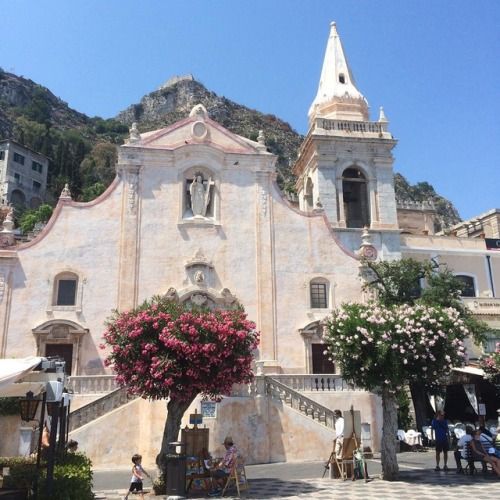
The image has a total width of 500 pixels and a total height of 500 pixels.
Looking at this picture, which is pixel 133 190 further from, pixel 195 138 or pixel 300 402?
pixel 300 402

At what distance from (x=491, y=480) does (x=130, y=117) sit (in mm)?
137772

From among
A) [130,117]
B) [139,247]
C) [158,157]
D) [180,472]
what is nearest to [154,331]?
[180,472]

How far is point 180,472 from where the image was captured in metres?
13.1

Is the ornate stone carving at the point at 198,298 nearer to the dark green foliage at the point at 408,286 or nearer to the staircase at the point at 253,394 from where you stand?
the staircase at the point at 253,394

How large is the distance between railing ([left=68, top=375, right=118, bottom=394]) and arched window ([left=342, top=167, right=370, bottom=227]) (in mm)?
18253

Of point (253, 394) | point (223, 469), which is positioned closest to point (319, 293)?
point (253, 394)

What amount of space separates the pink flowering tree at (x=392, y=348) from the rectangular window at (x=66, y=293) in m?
13.6

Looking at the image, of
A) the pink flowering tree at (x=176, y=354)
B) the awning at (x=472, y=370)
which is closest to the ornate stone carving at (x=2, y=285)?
the pink flowering tree at (x=176, y=354)

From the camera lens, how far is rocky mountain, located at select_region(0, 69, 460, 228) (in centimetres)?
10194

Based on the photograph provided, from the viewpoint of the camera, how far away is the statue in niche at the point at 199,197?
27375 millimetres

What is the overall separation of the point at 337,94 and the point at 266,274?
15222 millimetres

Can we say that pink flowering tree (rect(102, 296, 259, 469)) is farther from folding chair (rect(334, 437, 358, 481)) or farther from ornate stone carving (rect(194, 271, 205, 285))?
ornate stone carving (rect(194, 271, 205, 285))

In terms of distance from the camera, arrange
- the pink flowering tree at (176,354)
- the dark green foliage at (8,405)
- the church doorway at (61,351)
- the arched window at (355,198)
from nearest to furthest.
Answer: the pink flowering tree at (176,354) → the dark green foliage at (8,405) → the church doorway at (61,351) → the arched window at (355,198)

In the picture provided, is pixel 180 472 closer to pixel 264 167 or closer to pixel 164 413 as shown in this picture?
pixel 164 413
